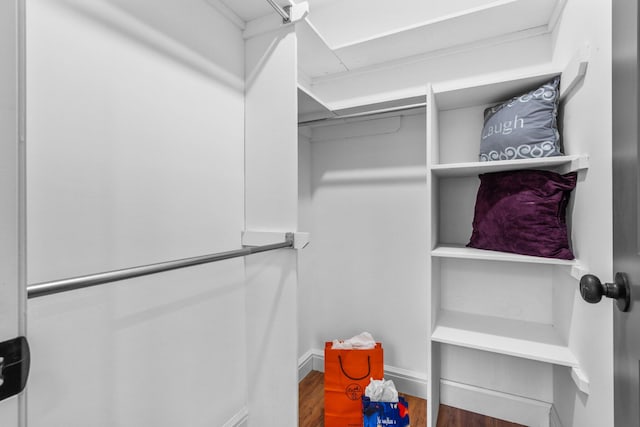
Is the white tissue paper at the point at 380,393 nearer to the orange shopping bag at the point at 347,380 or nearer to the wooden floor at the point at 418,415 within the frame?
the orange shopping bag at the point at 347,380

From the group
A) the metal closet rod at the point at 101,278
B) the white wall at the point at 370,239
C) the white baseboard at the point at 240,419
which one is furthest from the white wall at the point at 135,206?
the white wall at the point at 370,239

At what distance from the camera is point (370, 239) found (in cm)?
208

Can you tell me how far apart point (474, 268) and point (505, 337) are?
1.32 feet

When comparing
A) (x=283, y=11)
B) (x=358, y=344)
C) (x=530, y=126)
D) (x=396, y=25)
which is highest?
(x=396, y=25)

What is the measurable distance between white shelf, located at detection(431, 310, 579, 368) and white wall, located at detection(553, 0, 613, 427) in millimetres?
93

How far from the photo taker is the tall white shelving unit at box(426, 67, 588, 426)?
4.59 feet

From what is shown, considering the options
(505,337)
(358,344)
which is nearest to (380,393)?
(358,344)

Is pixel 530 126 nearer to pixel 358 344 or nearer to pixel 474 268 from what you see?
pixel 474 268

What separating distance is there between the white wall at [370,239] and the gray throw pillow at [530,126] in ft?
1.72

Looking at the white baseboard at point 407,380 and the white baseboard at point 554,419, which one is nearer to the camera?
the white baseboard at point 554,419

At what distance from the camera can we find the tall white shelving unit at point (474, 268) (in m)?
1.40

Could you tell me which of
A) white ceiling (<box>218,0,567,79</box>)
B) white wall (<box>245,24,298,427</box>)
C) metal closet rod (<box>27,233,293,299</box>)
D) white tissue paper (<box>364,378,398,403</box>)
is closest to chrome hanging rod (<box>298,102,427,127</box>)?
white ceiling (<box>218,0,567,79</box>)

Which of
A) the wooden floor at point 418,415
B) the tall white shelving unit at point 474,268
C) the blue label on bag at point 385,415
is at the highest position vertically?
the tall white shelving unit at point 474,268

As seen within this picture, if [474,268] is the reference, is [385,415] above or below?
below
